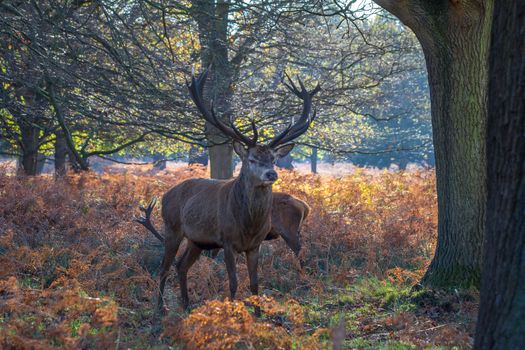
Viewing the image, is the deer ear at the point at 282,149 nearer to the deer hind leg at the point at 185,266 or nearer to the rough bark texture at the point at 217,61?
the deer hind leg at the point at 185,266

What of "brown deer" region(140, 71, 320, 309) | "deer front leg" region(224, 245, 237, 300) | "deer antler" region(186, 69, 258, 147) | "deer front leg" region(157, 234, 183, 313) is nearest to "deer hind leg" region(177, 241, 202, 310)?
"brown deer" region(140, 71, 320, 309)

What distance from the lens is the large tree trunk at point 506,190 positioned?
3.57 metres

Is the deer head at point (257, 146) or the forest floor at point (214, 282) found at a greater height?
the deer head at point (257, 146)

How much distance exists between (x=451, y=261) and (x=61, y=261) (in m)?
4.68

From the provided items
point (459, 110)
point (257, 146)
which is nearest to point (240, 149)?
point (257, 146)

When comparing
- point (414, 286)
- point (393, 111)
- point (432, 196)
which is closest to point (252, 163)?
point (414, 286)

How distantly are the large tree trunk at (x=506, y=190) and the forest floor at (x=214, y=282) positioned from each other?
848 millimetres

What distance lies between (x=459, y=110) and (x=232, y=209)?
8.44ft

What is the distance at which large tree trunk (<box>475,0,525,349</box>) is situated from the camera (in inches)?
141

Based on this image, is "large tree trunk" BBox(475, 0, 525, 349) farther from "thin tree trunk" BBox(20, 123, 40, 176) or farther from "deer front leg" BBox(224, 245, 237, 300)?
"thin tree trunk" BBox(20, 123, 40, 176)

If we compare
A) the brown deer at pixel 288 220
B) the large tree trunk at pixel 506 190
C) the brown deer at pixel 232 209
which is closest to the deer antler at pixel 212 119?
the brown deer at pixel 232 209

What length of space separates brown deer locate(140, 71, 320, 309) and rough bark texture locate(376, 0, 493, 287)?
152cm

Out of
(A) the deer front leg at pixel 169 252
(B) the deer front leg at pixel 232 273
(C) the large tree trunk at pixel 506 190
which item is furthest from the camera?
(A) the deer front leg at pixel 169 252

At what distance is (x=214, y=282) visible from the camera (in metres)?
7.90
